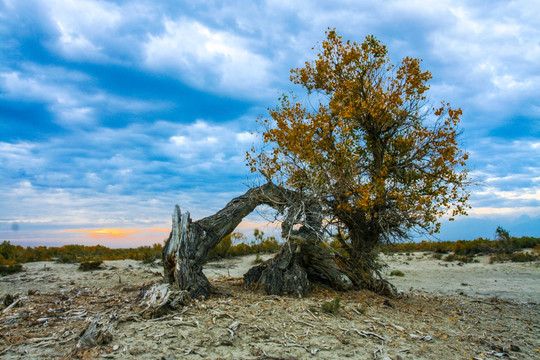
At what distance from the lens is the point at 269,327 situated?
6820mm

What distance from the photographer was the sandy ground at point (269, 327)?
19.6ft

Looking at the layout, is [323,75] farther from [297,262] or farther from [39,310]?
[39,310]

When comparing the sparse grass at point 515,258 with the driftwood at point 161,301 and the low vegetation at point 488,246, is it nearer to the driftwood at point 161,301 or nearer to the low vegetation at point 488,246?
the low vegetation at point 488,246

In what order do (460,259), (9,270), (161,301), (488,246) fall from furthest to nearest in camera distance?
(488,246)
(460,259)
(9,270)
(161,301)

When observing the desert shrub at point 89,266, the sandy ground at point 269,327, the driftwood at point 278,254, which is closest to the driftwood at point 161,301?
the sandy ground at point 269,327

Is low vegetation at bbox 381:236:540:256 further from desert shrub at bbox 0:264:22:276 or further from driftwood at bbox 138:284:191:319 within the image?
desert shrub at bbox 0:264:22:276

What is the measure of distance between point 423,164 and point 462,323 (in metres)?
4.46

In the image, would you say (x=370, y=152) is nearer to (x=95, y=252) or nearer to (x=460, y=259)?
(x=460, y=259)

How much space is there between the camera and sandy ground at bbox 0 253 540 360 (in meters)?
5.98

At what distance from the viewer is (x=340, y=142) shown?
441 inches

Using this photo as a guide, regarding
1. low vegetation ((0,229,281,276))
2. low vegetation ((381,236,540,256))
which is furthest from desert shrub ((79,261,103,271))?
low vegetation ((381,236,540,256))

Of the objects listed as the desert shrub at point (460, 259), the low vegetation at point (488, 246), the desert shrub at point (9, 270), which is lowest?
the desert shrub at point (460, 259)

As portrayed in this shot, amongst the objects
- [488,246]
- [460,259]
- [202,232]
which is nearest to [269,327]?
[202,232]

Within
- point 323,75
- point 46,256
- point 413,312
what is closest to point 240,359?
point 413,312
